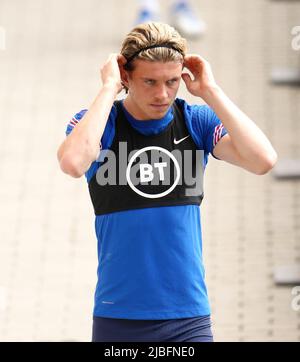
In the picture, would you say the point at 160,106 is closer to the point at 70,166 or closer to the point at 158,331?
the point at 70,166

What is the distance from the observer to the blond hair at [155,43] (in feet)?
11.4

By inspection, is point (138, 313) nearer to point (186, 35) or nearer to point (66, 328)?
point (66, 328)

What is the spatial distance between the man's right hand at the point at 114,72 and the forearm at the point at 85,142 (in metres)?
0.10

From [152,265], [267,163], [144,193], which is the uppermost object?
[267,163]

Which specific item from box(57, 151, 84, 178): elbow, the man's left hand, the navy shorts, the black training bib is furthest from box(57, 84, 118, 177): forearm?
the navy shorts

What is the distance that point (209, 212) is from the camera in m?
7.64

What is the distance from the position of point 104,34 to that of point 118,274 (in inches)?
267

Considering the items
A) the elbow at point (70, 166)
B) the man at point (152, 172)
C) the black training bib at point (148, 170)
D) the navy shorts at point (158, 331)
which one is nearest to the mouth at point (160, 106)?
the man at point (152, 172)

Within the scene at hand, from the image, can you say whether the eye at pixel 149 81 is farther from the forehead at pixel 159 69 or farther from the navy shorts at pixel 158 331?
the navy shorts at pixel 158 331

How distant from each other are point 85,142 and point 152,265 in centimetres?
46

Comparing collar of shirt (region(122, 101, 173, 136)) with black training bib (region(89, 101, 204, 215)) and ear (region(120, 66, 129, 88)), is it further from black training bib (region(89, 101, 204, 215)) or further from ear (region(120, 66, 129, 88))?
ear (region(120, 66, 129, 88))

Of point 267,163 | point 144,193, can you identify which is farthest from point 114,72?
point 267,163

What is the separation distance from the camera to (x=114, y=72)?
11.8ft
